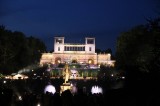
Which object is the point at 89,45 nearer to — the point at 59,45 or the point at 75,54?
the point at 75,54

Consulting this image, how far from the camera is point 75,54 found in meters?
128

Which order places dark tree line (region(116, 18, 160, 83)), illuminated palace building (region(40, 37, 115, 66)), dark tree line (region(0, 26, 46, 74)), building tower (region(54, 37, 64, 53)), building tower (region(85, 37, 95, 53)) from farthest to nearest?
building tower (region(54, 37, 64, 53)), building tower (region(85, 37, 95, 53)), illuminated palace building (region(40, 37, 115, 66)), dark tree line (region(0, 26, 46, 74)), dark tree line (region(116, 18, 160, 83))

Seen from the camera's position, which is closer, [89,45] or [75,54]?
[75,54]

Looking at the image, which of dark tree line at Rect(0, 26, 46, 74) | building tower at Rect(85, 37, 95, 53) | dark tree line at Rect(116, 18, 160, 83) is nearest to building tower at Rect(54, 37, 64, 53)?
building tower at Rect(85, 37, 95, 53)

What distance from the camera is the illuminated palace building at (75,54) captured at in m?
124

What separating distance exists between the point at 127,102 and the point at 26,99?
6.91 meters

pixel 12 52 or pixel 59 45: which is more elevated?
pixel 59 45

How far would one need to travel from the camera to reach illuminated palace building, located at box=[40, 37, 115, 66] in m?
124

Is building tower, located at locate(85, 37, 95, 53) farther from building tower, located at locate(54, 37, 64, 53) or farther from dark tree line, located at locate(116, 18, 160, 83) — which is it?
dark tree line, located at locate(116, 18, 160, 83)

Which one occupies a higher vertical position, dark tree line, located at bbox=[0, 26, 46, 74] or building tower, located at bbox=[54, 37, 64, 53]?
building tower, located at bbox=[54, 37, 64, 53]

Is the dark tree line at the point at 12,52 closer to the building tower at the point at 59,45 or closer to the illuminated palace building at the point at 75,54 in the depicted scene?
Result: the illuminated palace building at the point at 75,54

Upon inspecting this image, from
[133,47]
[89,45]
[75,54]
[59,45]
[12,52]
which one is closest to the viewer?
[133,47]

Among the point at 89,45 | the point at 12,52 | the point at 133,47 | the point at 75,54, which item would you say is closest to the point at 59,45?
the point at 75,54

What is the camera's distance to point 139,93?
13.5 metres
